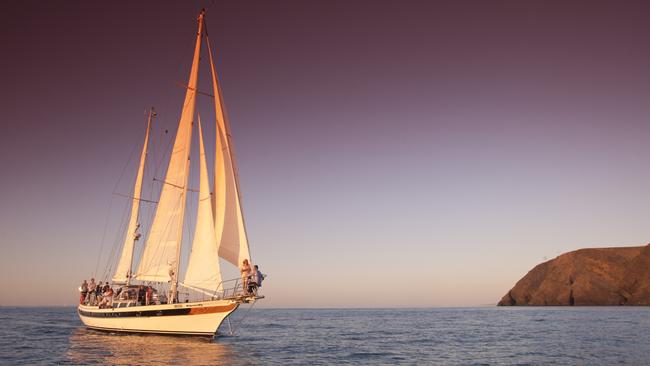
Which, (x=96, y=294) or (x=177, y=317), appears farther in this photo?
(x=96, y=294)

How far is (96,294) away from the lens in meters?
40.0

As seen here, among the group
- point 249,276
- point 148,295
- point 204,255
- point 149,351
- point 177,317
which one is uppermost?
point 204,255

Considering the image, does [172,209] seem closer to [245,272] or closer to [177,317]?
[177,317]

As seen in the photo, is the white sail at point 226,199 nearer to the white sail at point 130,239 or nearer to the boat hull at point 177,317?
the boat hull at point 177,317

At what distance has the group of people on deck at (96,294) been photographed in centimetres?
3628

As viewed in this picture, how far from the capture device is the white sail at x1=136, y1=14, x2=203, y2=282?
1286 inches

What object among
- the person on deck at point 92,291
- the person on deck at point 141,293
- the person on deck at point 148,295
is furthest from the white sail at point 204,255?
the person on deck at point 92,291

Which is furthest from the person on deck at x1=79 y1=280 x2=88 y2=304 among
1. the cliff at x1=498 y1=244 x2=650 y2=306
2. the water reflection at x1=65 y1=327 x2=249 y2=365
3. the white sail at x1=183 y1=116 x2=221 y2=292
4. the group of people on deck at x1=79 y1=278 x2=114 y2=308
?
the cliff at x1=498 y1=244 x2=650 y2=306

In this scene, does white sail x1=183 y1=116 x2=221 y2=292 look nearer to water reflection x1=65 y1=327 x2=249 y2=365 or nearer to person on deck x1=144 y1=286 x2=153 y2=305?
water reflection x1=65 y1=327 x2=249 y2=365

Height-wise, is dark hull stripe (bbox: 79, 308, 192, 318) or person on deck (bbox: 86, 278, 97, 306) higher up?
person on deck (bbox: 86, 278, 97, 306)

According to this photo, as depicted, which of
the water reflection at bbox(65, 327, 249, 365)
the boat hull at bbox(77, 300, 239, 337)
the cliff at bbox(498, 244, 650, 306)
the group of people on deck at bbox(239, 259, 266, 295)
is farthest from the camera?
the cliff at bbox(498, 244, 650, 306)

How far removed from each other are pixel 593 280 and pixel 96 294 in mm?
148421

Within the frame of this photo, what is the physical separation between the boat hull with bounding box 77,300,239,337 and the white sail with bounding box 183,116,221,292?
1.26 m

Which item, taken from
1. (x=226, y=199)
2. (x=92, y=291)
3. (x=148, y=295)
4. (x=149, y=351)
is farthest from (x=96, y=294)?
(x=226, y=199)
